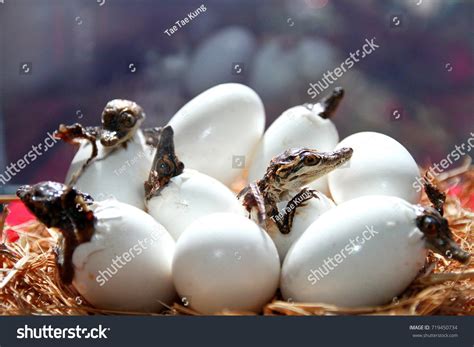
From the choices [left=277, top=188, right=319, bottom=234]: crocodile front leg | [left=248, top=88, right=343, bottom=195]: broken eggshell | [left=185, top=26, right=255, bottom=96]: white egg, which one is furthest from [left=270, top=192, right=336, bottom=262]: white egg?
[left=185, top=26, right=255, bottom=96]: white egg

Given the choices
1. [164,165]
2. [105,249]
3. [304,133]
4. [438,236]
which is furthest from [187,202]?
[438,236]

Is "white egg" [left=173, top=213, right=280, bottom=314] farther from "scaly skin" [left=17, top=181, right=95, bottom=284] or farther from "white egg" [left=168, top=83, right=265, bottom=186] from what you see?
"white egg" [left=168, top=83, right=265, bottom=186]

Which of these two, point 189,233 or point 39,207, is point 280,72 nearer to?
point 189,233

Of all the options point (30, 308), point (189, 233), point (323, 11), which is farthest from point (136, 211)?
point (323, 11)

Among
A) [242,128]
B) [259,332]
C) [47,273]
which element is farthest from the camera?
[242,128]

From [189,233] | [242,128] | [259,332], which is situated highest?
[242,128]
